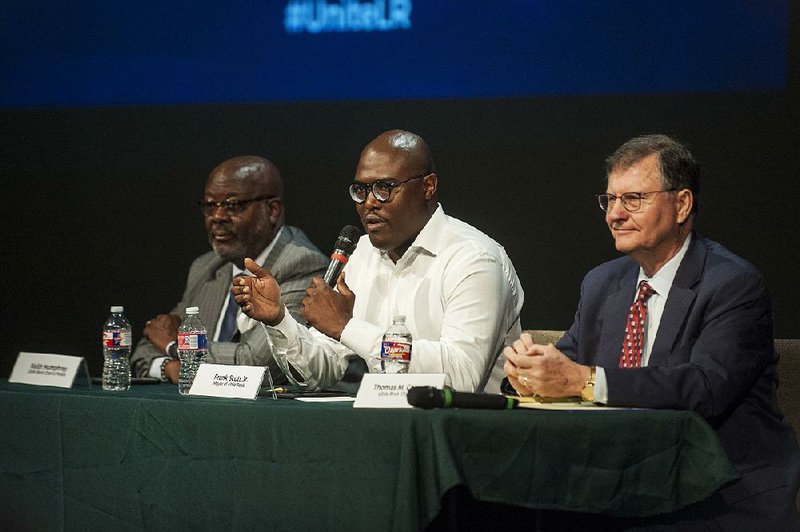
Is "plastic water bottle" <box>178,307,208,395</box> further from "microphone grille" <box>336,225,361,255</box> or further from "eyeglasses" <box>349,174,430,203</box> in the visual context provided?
"eyeglasses" <box>349,174,430,203</box>

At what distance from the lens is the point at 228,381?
2.67 m

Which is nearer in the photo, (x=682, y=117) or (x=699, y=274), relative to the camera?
(x=699, y=274)

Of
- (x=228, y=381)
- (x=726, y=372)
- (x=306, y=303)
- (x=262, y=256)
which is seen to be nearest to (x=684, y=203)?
(x=726, y=372)

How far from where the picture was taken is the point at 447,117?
4359 mm

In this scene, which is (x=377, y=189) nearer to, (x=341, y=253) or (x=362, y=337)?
(x=341, y=253)

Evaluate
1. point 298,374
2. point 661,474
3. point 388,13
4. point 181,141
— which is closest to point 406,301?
point 298,374

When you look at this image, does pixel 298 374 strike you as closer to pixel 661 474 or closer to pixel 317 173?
pixel 661 474

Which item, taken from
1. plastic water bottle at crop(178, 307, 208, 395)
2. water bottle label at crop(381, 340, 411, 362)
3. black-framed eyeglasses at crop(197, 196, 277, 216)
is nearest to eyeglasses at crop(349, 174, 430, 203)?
plastic water bottle at crop(178, 307, 208, 395)

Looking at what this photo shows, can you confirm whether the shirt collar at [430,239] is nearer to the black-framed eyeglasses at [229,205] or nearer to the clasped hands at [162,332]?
the clasped hands at [162,332]

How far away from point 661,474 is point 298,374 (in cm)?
129

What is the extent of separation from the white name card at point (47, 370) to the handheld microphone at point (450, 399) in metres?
1.24

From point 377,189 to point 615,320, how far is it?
88 centimetres

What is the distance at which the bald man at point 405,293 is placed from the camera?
298 centimetres

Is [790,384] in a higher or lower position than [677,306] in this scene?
lower
